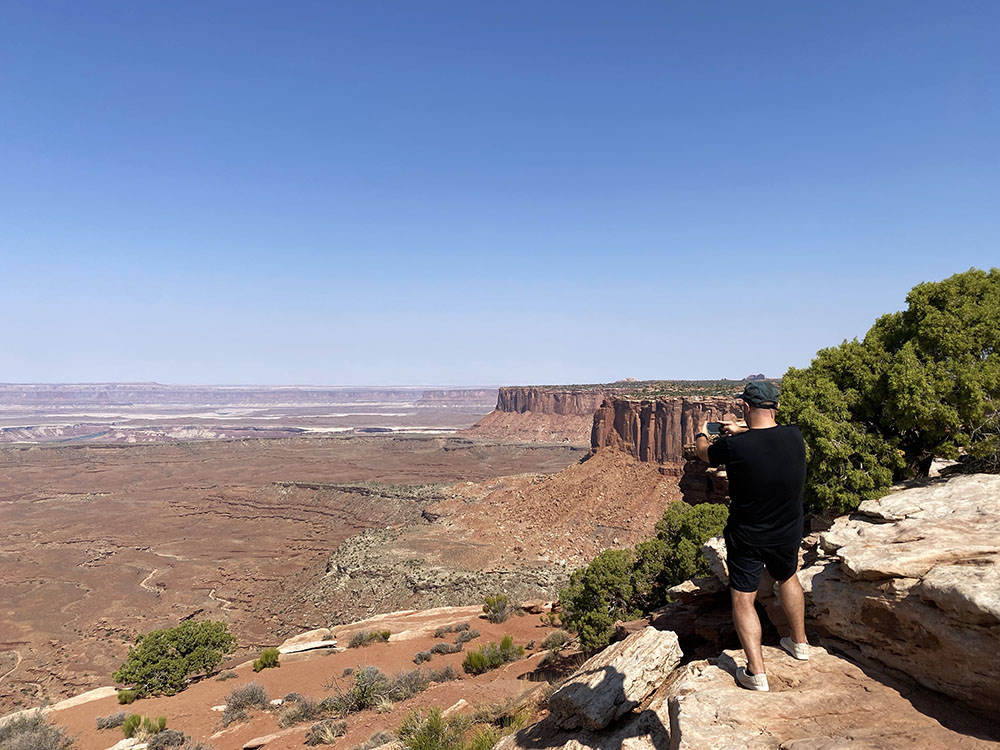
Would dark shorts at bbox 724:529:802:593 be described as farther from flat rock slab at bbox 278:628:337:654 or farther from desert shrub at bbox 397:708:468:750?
flat rock slab at bbox 278:628:337:654

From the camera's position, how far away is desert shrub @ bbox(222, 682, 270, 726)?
48.8ft

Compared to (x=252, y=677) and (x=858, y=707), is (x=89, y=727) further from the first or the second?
(x=858, y=707)

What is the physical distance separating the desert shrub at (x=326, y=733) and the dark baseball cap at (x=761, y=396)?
12314 millimetres

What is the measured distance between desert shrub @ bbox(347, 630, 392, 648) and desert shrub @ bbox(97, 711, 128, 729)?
9379mm

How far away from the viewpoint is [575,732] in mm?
6496

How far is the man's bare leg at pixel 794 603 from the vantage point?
5.21m

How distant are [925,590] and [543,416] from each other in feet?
517

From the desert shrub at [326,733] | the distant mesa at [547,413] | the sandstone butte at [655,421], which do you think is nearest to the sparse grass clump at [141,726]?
the desert shrub at [326,733]

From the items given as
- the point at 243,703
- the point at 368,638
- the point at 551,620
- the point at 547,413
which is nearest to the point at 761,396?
the point at 243,703

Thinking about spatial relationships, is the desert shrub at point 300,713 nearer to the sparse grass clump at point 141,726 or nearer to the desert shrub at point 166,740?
the desert shrub at point 166,740

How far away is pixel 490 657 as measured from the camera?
18266mm

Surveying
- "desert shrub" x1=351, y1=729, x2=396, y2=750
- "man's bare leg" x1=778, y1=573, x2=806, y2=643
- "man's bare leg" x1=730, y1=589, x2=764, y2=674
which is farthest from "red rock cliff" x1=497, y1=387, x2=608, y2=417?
"man's bare leg" x1=730, y1=589, x2=764, y2=674

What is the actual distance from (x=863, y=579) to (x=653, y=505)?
48.3 metres

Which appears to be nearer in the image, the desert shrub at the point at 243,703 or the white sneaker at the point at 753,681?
the white sneaker at the point at 753,681
